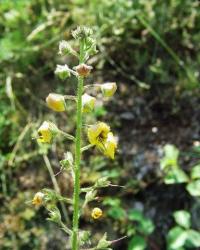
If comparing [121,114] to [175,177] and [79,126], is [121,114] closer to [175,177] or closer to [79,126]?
[175,177]

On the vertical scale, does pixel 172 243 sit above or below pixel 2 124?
below

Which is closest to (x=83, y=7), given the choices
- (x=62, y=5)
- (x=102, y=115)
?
(x=62, y=5)

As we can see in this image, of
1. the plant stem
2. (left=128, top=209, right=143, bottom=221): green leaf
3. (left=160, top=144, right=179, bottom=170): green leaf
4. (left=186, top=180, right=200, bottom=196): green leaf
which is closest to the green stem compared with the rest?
(left=128, top=209, right=143, bottom=221): green leaf

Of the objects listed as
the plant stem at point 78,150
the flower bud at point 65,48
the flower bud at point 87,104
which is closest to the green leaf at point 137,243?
the plant stem at point 78,150

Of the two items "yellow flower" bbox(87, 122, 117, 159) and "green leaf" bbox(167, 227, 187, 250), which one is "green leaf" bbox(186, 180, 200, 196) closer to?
"green leaf" bbox(167, 227, 187, 250)

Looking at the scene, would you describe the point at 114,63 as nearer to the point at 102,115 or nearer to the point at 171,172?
the point at 102,115

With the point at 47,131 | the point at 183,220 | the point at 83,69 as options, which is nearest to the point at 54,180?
the point at 183,220

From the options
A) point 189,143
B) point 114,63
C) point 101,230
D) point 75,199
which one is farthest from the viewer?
point 114,63

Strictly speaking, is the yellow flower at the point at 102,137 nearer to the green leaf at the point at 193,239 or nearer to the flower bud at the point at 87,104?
the flower bud at the point at 87,104
